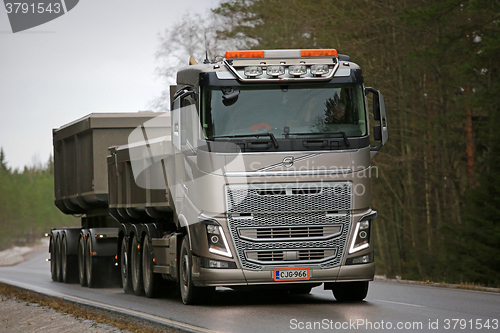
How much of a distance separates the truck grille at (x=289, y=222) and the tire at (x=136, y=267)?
4.34m

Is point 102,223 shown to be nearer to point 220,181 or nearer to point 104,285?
point 104,285

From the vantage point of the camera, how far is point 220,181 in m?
12.1

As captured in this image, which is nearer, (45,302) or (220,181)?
(220,181)

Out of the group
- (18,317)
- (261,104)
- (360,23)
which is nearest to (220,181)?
(261,104)

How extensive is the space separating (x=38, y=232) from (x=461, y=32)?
416ft

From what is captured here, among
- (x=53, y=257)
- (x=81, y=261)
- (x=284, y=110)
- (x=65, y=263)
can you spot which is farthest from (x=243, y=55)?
(x=53, y=257)

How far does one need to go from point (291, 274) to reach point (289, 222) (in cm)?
75

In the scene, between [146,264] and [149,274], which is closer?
[149,274]

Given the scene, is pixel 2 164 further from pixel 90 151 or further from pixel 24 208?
pixel 90 151

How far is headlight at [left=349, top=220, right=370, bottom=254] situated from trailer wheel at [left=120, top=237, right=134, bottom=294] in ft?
19.7

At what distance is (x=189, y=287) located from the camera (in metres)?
13.0

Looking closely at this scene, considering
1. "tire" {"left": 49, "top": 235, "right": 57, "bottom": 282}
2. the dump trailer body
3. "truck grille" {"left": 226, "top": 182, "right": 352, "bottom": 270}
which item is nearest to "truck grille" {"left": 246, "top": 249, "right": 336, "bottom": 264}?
"truck grille" {"left": 226, "top": 182, "right": 352, "bottom": 270}

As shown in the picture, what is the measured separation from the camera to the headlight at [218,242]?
1218 centimetres

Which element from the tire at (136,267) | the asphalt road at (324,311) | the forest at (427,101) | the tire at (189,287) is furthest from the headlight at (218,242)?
the forest at (427,101)
